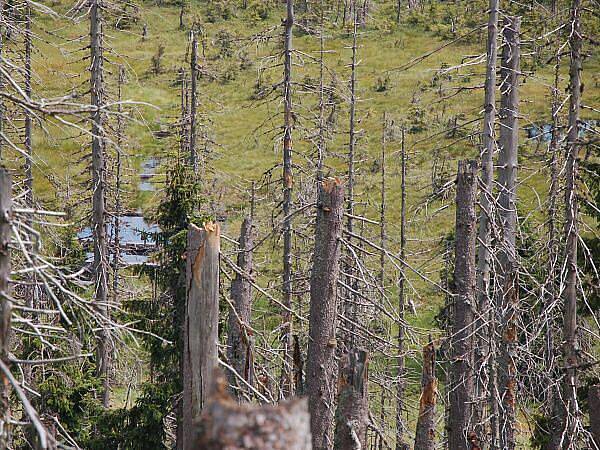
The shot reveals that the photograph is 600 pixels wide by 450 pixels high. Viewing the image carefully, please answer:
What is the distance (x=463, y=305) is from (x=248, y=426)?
28.8 ft

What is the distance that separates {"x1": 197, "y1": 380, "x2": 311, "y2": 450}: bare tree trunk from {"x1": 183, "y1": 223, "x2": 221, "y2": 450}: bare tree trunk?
414cm

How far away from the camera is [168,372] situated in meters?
15.8

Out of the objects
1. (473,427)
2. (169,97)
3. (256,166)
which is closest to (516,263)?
(473,427)

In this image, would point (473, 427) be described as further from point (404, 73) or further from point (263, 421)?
point (404, 73)

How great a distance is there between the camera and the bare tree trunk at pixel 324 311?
9047 mm

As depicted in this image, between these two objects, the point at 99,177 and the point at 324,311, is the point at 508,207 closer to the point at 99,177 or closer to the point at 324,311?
the point at 324,311

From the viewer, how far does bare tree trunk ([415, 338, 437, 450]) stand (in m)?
10.5

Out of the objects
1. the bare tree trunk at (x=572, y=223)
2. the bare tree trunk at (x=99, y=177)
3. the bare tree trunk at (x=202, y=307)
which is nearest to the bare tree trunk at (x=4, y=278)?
the bare tree trunk at (x=202, y=307)

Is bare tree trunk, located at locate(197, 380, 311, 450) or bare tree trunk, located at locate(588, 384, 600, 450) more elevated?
bare tree trunk, located at locate(197, 380, 311, 450)

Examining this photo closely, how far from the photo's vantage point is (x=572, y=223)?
1208cm

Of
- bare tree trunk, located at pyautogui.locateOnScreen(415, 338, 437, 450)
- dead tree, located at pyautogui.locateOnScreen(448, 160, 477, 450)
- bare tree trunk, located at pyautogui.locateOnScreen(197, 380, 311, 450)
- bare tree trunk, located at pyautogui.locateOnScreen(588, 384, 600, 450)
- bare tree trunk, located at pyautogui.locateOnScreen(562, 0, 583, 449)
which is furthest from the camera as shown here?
bare tree trunk, located at pyautogui.locateOnScreen(562, 0, 583, 449)

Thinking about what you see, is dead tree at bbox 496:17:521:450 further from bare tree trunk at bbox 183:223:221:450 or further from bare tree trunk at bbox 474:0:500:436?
bare tree trunk at bbox 183:223:221:450

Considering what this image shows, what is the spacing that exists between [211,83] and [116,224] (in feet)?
147

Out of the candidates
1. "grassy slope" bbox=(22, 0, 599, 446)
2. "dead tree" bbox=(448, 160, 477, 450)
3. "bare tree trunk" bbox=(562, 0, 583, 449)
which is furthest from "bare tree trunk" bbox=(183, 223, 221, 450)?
"grassy slope" bbox=(22, 0, 599, 446)
